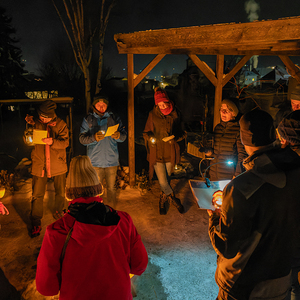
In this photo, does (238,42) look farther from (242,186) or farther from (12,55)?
(12,55)

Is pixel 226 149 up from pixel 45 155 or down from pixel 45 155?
up

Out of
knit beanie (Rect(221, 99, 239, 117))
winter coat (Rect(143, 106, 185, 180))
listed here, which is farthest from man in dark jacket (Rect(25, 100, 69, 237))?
knit beanie (Rect(221, 99, 239, 117))

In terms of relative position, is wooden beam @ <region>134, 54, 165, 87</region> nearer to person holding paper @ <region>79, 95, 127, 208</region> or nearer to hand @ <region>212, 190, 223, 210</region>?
person holding paper @ <region>79, 95, 127, 208</region>

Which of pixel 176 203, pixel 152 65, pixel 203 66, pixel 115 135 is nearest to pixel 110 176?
pixel 115 135

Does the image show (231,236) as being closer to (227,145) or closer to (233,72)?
(227,145)

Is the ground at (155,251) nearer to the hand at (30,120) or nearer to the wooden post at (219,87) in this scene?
the hand at (30,120)

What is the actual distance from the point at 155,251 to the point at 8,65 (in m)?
17.5

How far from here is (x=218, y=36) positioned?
4348mm

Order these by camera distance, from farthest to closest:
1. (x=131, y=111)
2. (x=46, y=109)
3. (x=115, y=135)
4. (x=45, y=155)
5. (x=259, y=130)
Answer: (x=131, y=111)
(x=115, y=135)
(x=45, y=155)
(x=46, y=109)
(x=259, y=130)

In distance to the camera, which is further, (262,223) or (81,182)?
(81,182)

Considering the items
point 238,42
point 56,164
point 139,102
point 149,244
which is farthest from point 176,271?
point 139,102

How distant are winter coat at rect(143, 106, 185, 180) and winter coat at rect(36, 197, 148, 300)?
2963 millimetres

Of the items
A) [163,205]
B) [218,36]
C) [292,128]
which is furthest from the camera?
[163,205]

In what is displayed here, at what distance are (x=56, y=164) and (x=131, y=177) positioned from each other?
2484mm
